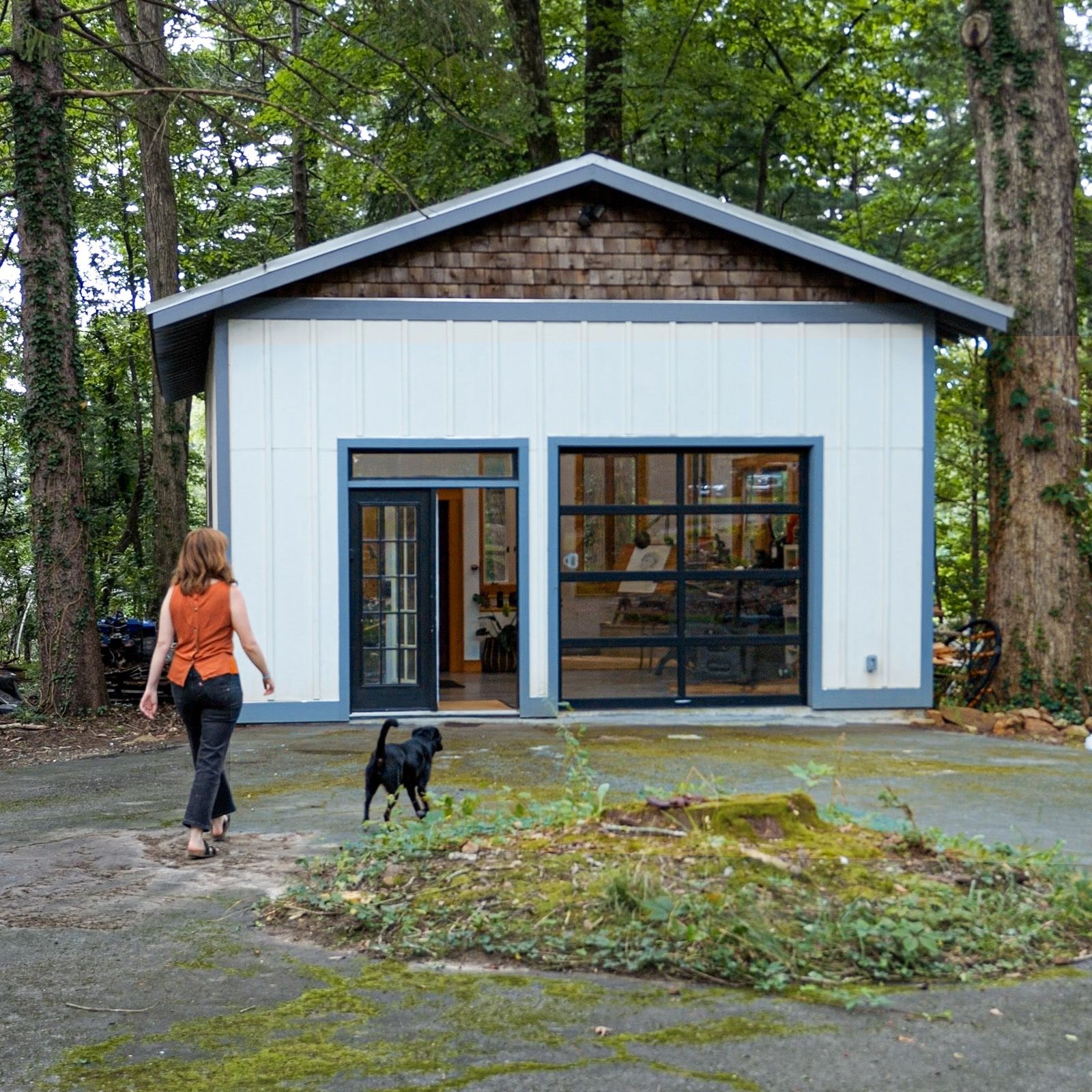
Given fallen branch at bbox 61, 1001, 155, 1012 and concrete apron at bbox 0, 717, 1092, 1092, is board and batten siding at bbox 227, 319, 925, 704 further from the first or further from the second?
fallen branch at bbox 61, 1001, 155, 1012

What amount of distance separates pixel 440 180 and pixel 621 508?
12.1 m

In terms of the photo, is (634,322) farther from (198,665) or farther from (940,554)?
(940,554)

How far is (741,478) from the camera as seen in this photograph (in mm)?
13250

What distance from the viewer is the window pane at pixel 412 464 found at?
42.0ft

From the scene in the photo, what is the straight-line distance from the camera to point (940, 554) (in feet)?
93.9

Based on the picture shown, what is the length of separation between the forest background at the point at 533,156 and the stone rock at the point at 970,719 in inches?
201

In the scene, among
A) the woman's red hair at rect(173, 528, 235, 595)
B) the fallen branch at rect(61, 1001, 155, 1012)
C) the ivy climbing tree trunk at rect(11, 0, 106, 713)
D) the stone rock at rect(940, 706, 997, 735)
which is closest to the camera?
the fallen branch at rect(61, 1001, 155, 1012)

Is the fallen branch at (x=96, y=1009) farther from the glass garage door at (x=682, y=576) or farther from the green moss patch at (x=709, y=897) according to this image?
the glass garage door at (x=682, y=576)

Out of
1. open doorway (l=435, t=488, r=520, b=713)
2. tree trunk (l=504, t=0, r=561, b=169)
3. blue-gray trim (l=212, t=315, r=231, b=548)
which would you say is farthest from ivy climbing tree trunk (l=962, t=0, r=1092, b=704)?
tree trunk (l=504, t=0, r=561, b=169)

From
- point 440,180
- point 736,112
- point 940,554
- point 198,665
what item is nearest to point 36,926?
point 198,665

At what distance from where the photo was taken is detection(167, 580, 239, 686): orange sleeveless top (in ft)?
22.6

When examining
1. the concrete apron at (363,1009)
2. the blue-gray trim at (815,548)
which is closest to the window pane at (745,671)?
the blue-gray trim at (815,548)

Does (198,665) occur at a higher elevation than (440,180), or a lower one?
lower

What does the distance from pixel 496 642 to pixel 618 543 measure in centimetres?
488
